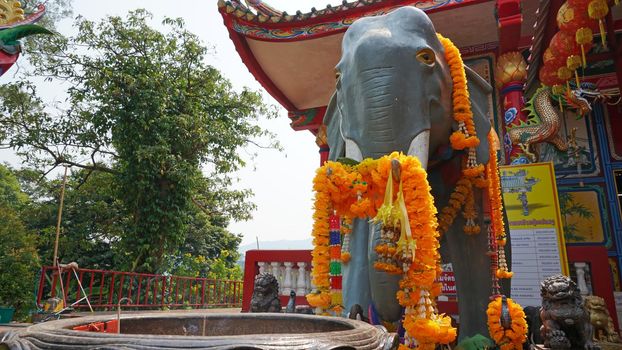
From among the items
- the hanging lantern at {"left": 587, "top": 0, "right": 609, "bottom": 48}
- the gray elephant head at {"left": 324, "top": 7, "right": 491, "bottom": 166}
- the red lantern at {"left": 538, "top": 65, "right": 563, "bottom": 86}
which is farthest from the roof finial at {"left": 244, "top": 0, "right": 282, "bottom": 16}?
the hanging lantern at {"left": 587, "top": 0, "right": 609, "bottom": 48}

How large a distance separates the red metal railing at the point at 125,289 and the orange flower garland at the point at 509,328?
5429 mm

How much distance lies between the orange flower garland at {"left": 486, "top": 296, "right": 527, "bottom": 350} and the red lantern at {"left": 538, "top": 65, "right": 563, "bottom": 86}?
3095mm

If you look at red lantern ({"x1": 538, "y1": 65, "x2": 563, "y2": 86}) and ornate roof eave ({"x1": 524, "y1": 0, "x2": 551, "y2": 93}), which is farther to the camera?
red lantern ({"x1": 538, "y1": 65, "x2": 563, "y2": 86})

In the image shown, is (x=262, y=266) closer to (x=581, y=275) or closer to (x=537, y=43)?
(x=581, y=275)

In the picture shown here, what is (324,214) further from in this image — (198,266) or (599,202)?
(198,266)

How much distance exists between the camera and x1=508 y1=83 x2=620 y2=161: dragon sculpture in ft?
17.5

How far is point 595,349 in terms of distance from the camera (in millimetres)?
2666

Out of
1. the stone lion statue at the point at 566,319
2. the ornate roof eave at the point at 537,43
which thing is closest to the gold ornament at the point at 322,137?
the ornate roof eave at the point at 537,43

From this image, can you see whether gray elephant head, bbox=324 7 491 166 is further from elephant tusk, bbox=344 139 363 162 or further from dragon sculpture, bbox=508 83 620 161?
dragon sculpture, bbox=508 83 620 161

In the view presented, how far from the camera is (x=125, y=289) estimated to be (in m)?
8.98

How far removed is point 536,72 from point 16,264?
33.6 feet

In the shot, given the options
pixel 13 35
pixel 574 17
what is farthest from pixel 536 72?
pixel 13 35

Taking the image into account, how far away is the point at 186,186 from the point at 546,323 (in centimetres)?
775

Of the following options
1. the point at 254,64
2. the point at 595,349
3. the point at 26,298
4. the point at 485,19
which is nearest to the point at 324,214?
the point at 595,349
